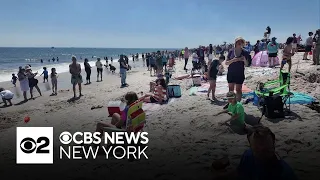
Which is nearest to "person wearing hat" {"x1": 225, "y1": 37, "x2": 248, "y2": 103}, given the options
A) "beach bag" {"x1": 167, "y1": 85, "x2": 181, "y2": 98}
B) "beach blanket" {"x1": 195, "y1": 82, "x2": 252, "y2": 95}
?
"beach blanket" {"x1": 195, "y1": 82, "x2": 252, "y2": 95}

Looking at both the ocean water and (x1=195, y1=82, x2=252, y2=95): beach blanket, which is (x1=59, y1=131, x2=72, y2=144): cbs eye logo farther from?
the ocean water

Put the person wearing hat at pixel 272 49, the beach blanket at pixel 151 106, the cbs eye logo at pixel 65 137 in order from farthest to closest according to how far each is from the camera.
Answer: the person wearing hat at pixel 272 49
the beach blanket at pixel 151 106
the cbs eye logo at pixel 65 137

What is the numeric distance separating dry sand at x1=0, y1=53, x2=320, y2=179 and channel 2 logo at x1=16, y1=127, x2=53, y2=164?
6.5 inches

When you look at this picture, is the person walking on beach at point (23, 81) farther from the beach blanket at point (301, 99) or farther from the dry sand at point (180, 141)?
the beach blanket at point (301, 99)

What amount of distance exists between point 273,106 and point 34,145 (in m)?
5.35

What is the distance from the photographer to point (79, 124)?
7598 millimetres

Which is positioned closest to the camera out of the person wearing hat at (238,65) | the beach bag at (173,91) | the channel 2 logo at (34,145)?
the channel 2 logo at (34,145)

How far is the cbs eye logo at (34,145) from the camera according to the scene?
5503 millimetres

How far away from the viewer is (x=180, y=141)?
18.9 feet

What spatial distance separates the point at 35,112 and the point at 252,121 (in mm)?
7107

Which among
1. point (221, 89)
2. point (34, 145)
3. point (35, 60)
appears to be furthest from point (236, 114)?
point (35, 60)

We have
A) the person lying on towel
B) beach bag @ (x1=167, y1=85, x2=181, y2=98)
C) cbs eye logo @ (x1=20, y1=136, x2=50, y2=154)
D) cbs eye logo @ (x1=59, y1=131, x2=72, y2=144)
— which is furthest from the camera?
beach bag @ (x1=167, y1=85, x2=181, y2=98)

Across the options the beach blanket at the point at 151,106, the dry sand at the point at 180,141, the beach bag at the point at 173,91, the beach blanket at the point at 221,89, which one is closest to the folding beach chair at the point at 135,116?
the dry sand at the point at 180,141

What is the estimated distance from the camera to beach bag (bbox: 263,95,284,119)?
6.40 meters
